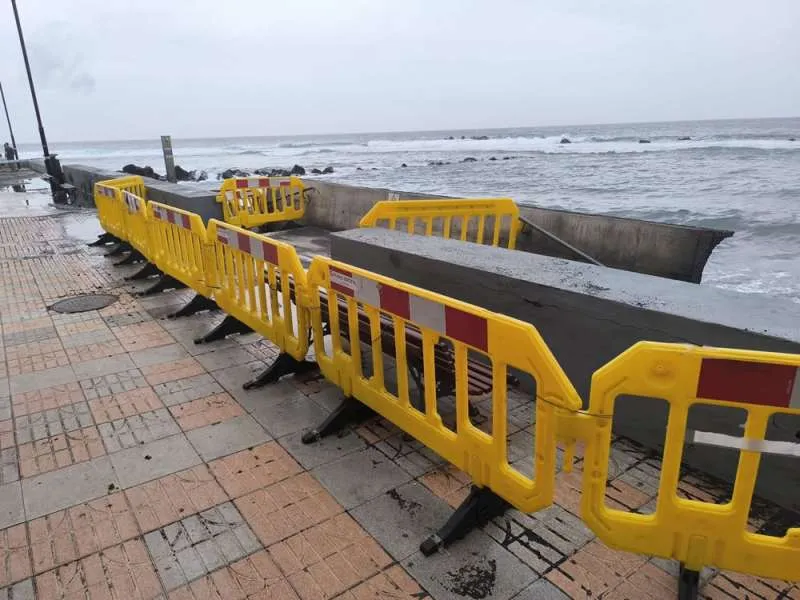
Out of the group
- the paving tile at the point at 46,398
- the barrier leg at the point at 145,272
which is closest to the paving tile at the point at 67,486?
the paving tile at the point at 46,398

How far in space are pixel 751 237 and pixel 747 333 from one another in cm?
1586

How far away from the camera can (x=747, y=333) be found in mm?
2914

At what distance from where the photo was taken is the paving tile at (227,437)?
376cm

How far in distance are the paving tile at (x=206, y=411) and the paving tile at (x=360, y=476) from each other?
44.4 inches

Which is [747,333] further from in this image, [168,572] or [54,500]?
[54,500]

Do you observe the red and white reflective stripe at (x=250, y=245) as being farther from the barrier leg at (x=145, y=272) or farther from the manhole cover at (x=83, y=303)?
the barrier leg at (x=145, y=272)

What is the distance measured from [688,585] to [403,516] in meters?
1.43

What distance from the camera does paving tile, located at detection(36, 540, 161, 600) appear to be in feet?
8.45

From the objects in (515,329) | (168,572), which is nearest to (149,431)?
(168,572)

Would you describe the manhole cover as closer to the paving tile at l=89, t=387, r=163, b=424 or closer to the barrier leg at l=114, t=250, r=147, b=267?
the barrier leg at l=114, t=250, r=147, b=267

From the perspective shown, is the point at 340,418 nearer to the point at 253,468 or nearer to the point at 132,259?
the point at 253,468

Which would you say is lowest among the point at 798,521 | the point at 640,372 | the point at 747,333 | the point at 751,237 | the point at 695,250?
the point at 751,237

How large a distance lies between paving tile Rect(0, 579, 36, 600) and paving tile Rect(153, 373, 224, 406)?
187 cm

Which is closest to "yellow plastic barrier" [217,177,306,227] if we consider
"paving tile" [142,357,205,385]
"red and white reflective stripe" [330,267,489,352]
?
"paving tile" [142,357,205,385]
